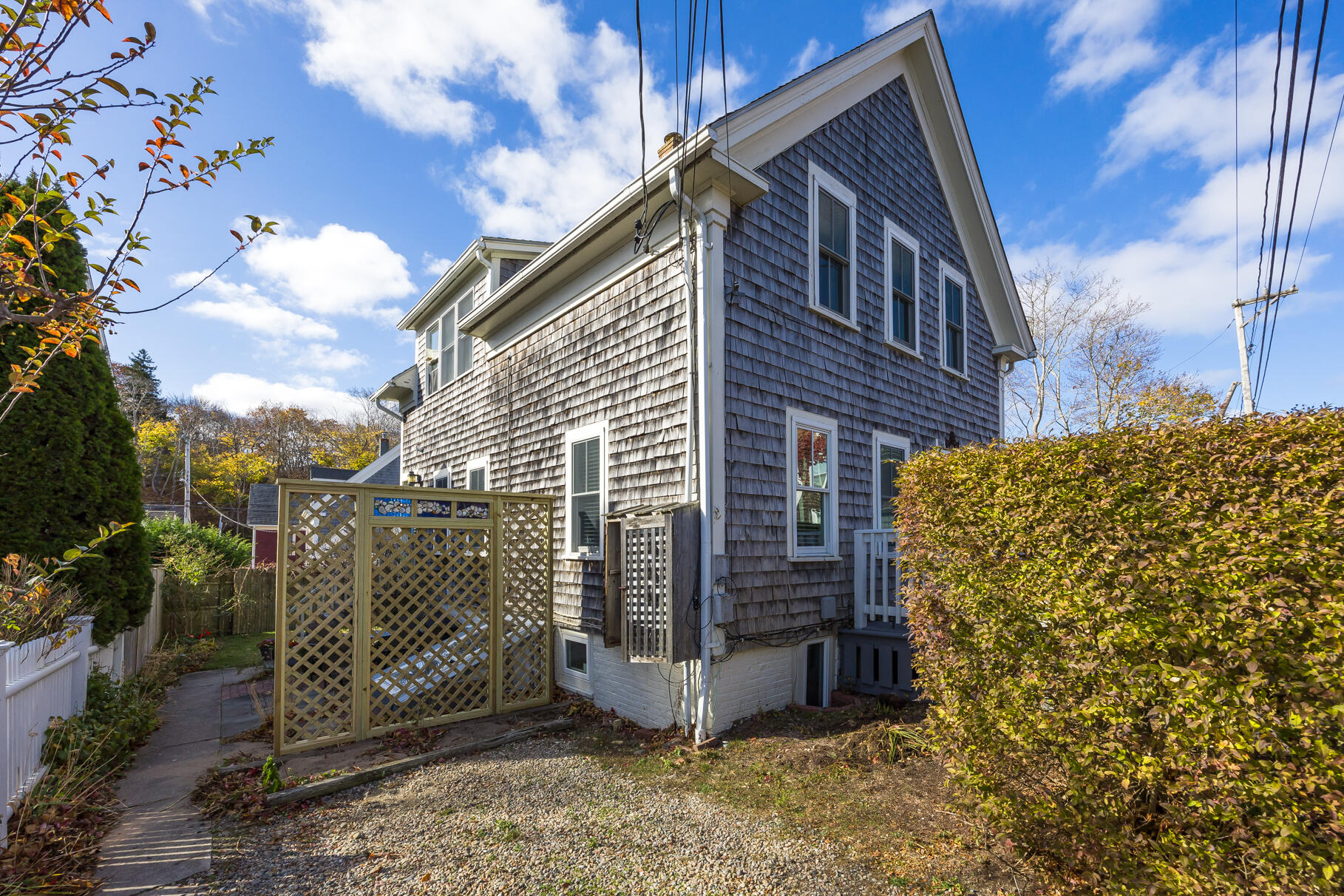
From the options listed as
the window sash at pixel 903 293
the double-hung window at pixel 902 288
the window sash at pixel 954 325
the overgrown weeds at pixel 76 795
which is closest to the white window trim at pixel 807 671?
the double-hung window at pixel 902 288

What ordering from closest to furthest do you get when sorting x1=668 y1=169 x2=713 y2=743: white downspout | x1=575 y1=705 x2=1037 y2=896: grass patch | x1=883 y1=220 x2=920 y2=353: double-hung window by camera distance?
x1=575 y1=705 x2=1037 y2=896: grass patch
x1=668 y1=169 x2=713 y2=743: white downspout
x1=883 y1=220 x2=920 y2=353: double-hung window

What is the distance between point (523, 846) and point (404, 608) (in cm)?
282

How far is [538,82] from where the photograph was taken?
18.3 feet

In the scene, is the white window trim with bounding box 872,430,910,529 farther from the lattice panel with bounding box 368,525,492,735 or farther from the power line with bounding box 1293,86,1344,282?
the lattice panel with bounding box 368,525,492,735

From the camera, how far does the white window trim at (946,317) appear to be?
9.45 metres

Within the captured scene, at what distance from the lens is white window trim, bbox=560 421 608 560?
22.8 ft

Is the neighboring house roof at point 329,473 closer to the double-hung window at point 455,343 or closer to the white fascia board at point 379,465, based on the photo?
the white fascia board at point 379,465

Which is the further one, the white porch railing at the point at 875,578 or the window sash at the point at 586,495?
the window sash at the point at 586,495

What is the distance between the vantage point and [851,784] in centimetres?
452

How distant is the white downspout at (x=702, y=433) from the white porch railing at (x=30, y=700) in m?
4.50

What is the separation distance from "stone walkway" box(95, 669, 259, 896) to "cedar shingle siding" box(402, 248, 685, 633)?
11.7 ft

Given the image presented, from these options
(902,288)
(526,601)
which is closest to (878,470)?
(902,288)

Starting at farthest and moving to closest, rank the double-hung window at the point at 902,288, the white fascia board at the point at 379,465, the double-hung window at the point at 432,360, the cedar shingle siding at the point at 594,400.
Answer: the white fascia board at the point at 379,465
the double-hung window at the point at 432,360
the double-hung window at the point at 902,288
the cedar shingle siding at the point at 594,400

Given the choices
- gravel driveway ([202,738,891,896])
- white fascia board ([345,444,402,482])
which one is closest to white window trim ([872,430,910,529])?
gravel driveway ([202,738,891,896])
